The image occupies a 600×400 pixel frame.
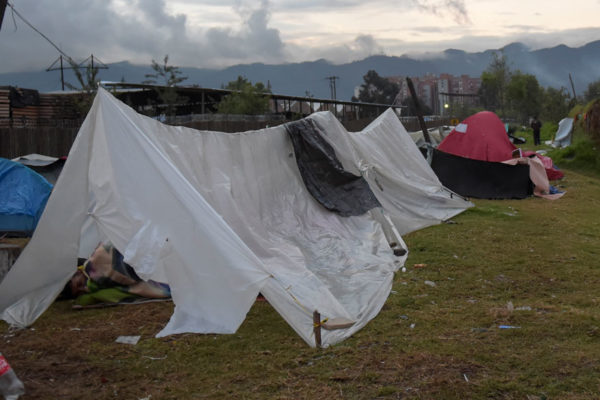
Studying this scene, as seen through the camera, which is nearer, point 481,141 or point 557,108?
point 481,141

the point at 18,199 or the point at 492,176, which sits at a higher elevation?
the point at 18,199

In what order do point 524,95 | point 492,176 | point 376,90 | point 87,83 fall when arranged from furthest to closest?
point 376,90 → point 524,95 → point 87,83 → point 492,176

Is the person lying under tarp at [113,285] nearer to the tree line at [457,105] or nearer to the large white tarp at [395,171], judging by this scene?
the large white tarp at [395,171]

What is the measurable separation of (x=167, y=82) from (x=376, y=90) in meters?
57.1

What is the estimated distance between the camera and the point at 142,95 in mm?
31516

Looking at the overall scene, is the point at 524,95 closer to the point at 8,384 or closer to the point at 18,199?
the point at 18,199

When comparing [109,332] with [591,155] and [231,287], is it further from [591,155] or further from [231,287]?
[591,155]

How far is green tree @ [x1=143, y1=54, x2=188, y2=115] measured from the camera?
28.2 m

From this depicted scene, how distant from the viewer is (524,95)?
163 feet

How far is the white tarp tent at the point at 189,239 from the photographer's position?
14.7 ft

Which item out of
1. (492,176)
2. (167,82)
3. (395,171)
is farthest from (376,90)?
(395,171)

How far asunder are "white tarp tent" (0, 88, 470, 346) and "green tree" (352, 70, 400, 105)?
250ft

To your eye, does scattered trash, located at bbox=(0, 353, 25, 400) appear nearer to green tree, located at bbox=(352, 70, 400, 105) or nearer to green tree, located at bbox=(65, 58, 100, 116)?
green tree, located at bbox=(65, 58, 100, 116)

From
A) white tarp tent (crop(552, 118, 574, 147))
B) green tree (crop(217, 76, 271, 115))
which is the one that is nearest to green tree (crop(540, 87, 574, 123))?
white tarp tent (crop(552, 118, 574, 147))
